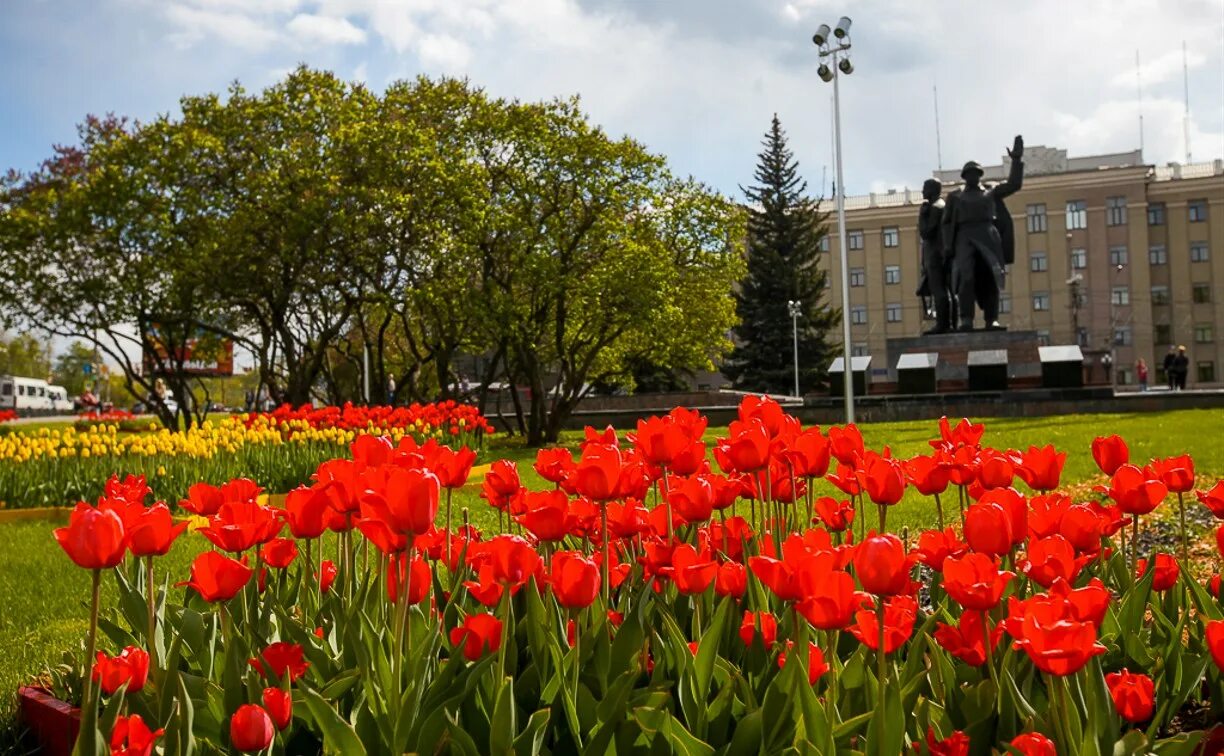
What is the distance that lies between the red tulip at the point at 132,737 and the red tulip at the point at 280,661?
282 mm

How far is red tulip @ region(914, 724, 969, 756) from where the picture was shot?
67.2 inches

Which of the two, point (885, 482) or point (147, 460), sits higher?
point (885, 482)

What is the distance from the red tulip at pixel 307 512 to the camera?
8.16 feet

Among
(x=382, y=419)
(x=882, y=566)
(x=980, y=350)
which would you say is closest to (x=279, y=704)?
(x=882, y=566)

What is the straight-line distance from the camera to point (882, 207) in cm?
7612

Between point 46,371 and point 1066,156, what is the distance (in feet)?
280

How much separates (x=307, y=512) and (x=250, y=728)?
0.90 metres

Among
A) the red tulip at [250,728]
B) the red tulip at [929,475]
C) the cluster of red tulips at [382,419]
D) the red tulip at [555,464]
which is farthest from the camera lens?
the cluster of red tulips at [382,419]

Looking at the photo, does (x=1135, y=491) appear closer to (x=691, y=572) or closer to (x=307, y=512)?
(x=691, y=572)

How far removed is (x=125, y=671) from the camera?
2096mm

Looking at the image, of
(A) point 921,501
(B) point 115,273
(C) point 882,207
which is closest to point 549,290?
(B) point 115,273

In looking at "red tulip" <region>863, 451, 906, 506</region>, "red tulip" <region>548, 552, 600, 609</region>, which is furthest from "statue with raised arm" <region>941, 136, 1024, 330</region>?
"red tulip" <region>548, 552, 600, 609</region>

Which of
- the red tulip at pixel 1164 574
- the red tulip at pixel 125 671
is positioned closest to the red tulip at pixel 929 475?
the red tulip at pixel 1164 574

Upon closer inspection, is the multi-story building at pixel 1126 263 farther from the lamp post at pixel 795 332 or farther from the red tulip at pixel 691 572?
the red tulip at pixel 691 572
